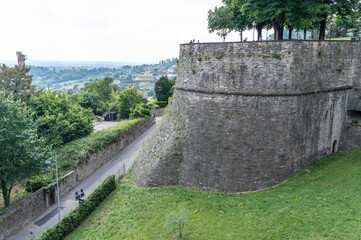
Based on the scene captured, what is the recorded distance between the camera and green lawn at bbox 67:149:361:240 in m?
10.6

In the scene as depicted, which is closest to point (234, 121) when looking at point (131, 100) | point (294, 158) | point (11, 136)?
point (294, 158)

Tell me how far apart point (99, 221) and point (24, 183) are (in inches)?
317

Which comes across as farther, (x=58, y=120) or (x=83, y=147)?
(x=58, y=120)

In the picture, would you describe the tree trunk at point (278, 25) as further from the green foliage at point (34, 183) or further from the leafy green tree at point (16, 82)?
the leafy green tree at point (16, 82)

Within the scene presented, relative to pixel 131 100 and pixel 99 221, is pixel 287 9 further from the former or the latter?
pixel 131 100

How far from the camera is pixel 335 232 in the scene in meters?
9.88

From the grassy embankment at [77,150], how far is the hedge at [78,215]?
18.4 ft

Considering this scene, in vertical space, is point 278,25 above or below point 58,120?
above

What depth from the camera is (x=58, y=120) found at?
79.2 ft

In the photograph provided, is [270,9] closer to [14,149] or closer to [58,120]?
[14,149]

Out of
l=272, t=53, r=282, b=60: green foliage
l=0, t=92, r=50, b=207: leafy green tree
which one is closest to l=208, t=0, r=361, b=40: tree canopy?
l=272, t=53, r=282, b=60: green foliage

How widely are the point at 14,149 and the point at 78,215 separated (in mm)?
6252

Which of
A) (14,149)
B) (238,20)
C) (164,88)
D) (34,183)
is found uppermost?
(238,20)

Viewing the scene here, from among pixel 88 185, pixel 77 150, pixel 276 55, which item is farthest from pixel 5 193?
pixel 276 55
